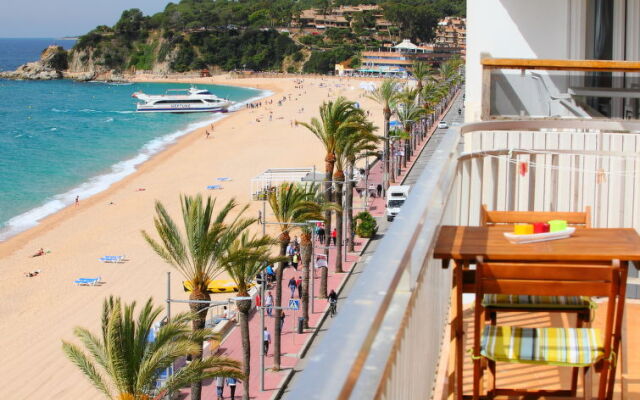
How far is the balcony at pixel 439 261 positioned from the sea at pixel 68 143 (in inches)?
1369

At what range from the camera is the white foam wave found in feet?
132

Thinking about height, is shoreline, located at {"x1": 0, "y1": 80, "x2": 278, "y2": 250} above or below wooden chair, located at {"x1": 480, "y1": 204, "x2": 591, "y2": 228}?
below

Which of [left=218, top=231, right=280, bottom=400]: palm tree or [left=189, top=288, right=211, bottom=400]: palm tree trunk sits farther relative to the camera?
[left=218, top=231, right=280, bottom=400]: palm tree

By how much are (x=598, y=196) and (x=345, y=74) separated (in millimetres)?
148484

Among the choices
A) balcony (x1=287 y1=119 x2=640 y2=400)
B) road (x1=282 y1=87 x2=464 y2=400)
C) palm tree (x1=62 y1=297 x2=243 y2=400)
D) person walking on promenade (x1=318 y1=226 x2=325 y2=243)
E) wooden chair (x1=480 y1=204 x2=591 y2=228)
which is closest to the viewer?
balcony (x1=287 y1=119 x2=640 y2=400)

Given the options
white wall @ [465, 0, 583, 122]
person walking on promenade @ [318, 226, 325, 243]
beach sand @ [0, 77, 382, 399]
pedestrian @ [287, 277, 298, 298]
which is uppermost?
white wall @ [465, 0, 583, 122]

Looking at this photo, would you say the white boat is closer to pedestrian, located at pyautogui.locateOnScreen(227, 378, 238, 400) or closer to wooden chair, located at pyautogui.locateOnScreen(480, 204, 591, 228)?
pedestrian, located at pyautogui.locateOnScreen(227, 378, 238, 400)

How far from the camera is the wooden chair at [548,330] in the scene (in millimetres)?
3148

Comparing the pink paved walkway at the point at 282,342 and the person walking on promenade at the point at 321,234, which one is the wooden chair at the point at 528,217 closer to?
the pink paved walkway at the point at 282,342

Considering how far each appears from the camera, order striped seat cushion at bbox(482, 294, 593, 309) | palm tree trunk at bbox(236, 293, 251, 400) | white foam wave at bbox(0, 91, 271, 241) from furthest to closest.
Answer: white foam wave at bbox(0, 91, 271, 241) < palm tree trunk at bbox(236, 293, 251, 400) < striped seat cushion at bbox(482, 294, 593, 309)

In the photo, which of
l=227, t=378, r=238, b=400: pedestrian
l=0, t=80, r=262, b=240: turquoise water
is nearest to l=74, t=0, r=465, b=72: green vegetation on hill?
l=0, t=80, r=262, b=240: turquoise water

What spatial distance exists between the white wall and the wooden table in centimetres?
557

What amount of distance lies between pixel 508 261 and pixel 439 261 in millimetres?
348

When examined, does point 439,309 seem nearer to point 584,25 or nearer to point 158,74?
point 584,25
